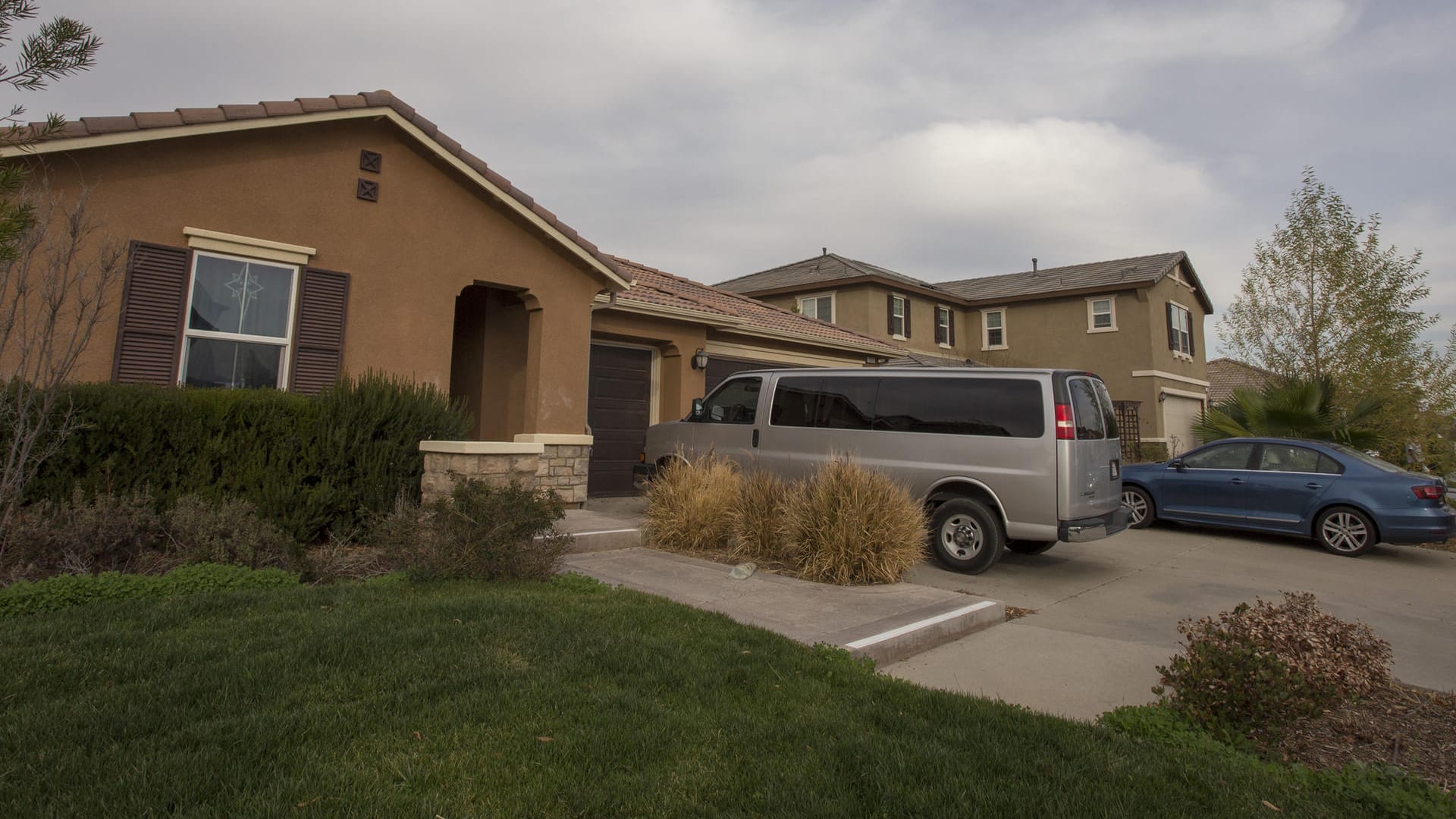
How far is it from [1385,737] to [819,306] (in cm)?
2275

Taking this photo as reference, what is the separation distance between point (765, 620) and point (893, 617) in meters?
0.94

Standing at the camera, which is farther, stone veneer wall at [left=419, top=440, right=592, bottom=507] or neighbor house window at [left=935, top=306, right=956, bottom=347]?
neighbor house window at [left=935, top=306, right=956, bottom=347]

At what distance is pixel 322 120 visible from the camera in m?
7.86

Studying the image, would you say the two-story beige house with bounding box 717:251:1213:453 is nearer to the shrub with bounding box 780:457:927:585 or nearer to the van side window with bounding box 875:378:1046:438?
the van side window with bounding box 875:378:1046:438

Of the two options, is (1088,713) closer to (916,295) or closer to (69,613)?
(69,613)

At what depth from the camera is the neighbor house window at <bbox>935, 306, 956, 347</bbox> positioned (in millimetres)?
26969

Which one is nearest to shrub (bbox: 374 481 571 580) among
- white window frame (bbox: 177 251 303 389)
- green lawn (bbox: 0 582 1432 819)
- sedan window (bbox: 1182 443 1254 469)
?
green lawn (bbox: 0 582 1432 819)

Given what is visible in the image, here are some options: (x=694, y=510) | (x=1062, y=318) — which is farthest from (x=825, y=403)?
(x=1062, y=318)

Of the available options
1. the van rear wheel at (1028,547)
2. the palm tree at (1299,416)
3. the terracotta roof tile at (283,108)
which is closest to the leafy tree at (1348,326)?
the palm tree at (1299,416)

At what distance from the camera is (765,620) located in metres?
5.12

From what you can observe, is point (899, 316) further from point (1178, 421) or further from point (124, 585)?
point (124, 585)

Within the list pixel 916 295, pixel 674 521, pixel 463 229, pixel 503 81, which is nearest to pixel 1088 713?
pixel 674 521

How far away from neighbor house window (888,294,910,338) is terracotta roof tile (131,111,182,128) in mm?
20858

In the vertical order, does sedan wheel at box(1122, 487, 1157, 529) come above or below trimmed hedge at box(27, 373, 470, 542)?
below
